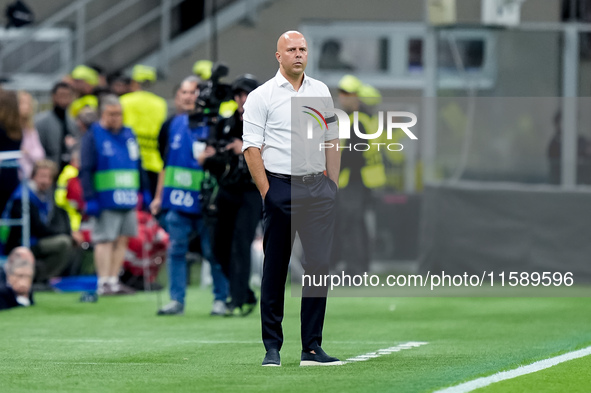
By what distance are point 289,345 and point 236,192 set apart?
2.37 metres

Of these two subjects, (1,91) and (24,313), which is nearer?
(24,313)

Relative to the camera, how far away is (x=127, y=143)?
579 inches

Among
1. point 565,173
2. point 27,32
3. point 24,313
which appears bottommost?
point 24,313

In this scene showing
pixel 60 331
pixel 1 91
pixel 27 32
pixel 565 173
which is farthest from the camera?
pixel 27 32

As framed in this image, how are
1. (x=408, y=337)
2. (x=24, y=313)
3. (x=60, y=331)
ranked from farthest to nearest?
1. (x=24, y=313)
2. (x=60, y=331)
3. (x=408, y=337)

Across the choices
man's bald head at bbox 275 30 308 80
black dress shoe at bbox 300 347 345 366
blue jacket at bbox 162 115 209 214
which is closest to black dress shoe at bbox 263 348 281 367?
black dress shoe at bbox 300 347 345 366

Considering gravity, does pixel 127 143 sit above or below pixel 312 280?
above

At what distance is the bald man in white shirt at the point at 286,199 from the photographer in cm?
815

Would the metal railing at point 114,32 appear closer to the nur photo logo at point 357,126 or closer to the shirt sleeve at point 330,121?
the nur photo logo at point 357,126

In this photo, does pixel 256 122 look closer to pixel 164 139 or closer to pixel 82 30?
pixel 164 139

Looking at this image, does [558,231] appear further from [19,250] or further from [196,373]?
[196,373]

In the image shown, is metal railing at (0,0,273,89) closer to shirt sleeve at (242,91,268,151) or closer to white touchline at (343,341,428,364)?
white touchline at (343,341,428,364)

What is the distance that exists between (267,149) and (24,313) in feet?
16.5

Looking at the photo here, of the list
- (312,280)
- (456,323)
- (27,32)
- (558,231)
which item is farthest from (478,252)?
(27,32)
